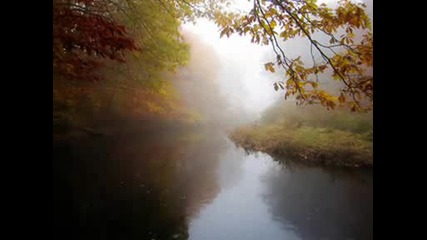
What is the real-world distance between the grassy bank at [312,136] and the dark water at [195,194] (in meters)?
0.09

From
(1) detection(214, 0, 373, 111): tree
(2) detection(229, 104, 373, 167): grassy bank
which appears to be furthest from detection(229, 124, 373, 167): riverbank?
(1) detection(214, 0, 373, 111): tree

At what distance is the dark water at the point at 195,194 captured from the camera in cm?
261

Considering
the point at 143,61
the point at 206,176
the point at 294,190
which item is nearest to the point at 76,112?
the point at 143,61

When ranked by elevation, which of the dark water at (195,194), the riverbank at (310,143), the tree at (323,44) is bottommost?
the dark water at (195,194)

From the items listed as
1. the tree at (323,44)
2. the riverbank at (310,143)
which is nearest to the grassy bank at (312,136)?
the riverbank at (310,143)

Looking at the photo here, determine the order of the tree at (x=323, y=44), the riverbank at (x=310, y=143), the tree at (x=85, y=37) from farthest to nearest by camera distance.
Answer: the riverbank at (x=310, y=143)
the tree at (x=85, y=37)
the tree at (x=323, y=44)

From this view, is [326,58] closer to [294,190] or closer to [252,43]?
[252,43]

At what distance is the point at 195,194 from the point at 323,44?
151cm

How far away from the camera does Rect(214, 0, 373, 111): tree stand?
217 centimetres

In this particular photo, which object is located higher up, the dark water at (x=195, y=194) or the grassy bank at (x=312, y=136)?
the grassy bank at (x=312, y=136)

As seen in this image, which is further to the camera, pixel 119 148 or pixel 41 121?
pixel 119 148

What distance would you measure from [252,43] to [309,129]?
814 mm

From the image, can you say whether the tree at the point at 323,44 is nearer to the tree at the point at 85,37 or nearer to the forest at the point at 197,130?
the forest at the point at 197,130

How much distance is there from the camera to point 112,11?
2684 millimetres
